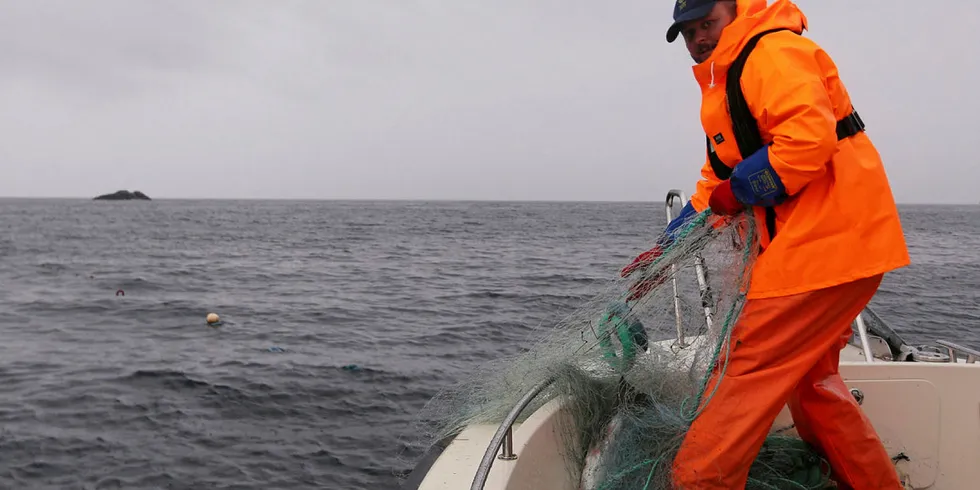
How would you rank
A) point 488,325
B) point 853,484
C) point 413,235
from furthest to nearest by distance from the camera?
point 413,235 < point 488,325 < point 853,484

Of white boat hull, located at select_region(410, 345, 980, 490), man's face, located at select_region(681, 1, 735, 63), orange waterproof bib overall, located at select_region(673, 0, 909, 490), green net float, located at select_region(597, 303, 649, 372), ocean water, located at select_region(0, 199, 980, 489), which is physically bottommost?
ocean water, located at select_region(0, 199, 980, 489)

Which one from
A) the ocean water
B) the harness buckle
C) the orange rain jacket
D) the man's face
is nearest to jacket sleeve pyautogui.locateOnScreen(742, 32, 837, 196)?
the orange rain jacket

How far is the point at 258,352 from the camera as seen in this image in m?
11.3

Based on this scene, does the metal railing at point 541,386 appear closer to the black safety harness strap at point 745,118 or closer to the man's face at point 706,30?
the black safety harness strap at point 745,118

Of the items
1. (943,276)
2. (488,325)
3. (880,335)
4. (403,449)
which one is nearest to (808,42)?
(880,335)

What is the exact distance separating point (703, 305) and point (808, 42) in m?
1.41

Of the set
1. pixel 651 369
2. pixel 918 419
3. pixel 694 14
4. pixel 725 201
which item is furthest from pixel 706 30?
pixel 918 419

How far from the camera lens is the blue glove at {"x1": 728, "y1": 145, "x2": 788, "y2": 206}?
2.39m

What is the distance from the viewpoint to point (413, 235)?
4494cm

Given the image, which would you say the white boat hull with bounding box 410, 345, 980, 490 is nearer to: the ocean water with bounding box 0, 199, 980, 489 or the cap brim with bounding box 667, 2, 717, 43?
the ocean water with bounding box 0, 199, 980, 489

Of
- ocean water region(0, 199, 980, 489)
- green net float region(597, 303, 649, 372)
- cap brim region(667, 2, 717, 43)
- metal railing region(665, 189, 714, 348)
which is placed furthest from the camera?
ocean water region(0, 199, 980, 489)

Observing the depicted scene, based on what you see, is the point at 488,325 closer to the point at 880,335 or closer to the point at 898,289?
the point at 880,335

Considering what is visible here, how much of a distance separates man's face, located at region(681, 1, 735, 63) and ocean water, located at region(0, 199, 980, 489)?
1.11 metres

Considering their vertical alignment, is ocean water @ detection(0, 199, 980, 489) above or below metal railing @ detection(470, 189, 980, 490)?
below
